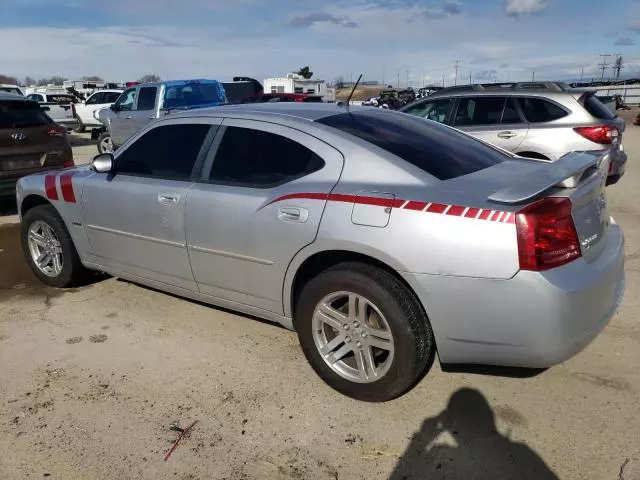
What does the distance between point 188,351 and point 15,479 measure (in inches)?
51.4

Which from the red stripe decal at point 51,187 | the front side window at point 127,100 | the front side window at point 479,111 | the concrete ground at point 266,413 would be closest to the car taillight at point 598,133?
the front side window at point 479,111

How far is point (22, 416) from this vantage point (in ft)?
9.75

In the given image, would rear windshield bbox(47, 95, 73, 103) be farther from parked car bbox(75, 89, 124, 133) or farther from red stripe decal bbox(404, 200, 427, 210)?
red stripe decal bbox(404, 200, 427, 210)

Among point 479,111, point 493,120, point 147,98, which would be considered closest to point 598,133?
point 493,120

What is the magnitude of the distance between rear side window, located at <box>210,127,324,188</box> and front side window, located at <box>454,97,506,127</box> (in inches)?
207

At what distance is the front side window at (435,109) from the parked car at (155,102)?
19.8ft

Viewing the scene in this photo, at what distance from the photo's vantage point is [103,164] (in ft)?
13.5

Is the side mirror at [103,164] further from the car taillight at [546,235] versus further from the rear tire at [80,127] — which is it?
the rear tire at [80,127]

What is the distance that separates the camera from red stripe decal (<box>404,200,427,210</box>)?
266cm

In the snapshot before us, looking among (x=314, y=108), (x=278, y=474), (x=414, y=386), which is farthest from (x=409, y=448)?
(x=314, y=108)

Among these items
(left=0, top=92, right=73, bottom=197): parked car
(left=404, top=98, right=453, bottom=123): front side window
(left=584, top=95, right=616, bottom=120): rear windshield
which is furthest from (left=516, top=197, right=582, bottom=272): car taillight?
(left=0, top=92, right=73, bottom=197): parked car

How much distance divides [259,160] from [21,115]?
20.1ft

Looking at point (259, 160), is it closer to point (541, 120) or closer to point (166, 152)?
point (166, 152)

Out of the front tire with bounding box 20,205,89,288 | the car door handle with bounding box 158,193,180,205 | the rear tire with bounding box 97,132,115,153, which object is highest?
Result: the car door handle with bounding box 158,193,180,205
